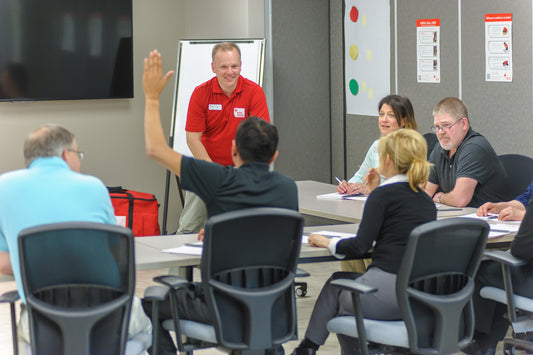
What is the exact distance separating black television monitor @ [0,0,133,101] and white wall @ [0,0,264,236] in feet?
0.44

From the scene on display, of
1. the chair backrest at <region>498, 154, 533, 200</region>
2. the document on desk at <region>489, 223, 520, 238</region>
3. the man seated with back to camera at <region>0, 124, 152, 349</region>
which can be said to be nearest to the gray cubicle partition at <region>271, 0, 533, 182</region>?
the chair backrest at <region>498, 154, 533, 200</region>

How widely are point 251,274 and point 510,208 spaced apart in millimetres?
1554

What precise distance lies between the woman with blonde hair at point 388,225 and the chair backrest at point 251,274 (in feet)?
1.08

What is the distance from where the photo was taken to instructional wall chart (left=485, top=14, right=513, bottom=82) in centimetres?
482

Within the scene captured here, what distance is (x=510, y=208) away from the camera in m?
3.56

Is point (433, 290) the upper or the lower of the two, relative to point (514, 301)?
upper

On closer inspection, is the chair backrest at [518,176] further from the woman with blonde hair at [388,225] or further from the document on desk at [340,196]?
the woman with blonde hair at [388,225]

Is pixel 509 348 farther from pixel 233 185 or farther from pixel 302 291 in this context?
pixel 233 185

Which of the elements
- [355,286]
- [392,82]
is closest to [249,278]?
[355,286]

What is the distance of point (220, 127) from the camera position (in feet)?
15.5

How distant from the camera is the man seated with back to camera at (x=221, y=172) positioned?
108 inches

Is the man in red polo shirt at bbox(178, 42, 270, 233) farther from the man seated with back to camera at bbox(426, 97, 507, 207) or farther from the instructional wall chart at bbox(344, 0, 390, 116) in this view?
the instructional wall chart at bbox(344, 0, 390, 116)

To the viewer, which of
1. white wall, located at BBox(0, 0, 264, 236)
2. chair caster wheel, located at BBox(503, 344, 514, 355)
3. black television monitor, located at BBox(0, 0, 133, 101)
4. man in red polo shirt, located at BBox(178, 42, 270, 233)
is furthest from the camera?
white wall, located at BBox(0, 0, 264, 236)

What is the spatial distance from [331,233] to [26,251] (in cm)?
145
